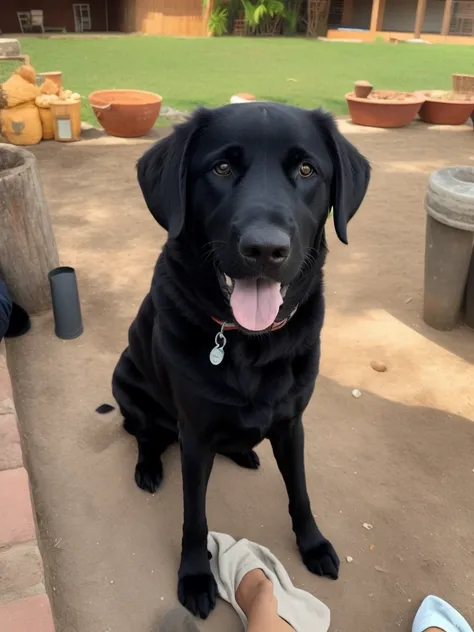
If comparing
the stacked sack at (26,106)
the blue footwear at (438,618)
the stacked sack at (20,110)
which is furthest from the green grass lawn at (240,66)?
the blue footwear at (438,618)

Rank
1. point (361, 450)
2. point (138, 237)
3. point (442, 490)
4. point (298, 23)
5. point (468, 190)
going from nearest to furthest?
1. point (442, 490)
2. point (361, 450)
3. point (468, 190)
4. point (138, 237)
5. point (298, 23)

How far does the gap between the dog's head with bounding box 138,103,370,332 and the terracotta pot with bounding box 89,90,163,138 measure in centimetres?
600

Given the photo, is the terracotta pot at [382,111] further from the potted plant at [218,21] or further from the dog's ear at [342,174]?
the potted plant at [218,21]

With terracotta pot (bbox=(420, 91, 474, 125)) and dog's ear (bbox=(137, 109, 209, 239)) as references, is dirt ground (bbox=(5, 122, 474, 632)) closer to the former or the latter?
dog's ear (bbox=(137, 109, 209, 239))

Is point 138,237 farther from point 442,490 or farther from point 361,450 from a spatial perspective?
point 442,490

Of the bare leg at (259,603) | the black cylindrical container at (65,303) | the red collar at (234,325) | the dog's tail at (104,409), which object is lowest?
the dog's tail at (104,409)

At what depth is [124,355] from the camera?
2285 millimetres

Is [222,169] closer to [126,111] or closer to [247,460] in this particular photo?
[247,460]

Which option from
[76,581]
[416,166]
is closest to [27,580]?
[76,581]

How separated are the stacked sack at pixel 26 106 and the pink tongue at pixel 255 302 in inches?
248

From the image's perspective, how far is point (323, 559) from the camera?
6.31 ft

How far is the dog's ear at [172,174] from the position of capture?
1.49m

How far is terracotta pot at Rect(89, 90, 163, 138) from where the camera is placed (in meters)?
7.08

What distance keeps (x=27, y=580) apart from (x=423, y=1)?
24879 mm
